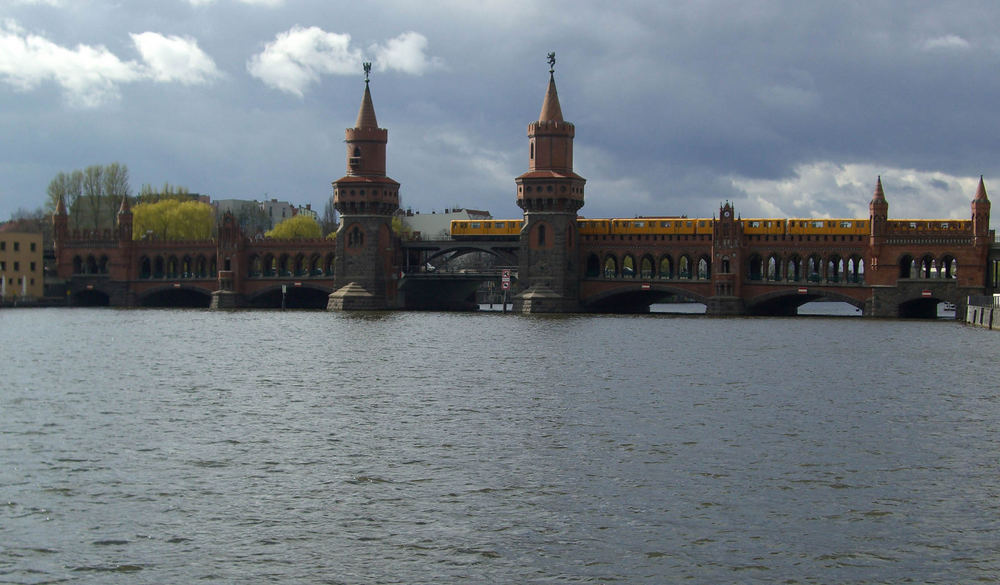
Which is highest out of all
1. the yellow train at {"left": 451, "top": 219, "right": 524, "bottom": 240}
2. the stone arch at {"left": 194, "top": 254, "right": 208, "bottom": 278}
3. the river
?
the yellow train at {"left": 451, "top": 219, "right": 524, "bottom": 240}

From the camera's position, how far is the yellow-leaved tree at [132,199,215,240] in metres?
155

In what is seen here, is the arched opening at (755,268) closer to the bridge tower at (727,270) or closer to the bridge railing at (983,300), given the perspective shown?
the bridge tower at (727,270)

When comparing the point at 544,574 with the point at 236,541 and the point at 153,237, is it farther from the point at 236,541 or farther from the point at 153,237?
the point at 153,237

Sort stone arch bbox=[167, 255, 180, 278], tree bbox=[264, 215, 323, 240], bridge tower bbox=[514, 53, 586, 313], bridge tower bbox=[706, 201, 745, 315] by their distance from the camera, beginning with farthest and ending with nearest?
tree bbox=[264, 215, 323, 240]
stone arch bbox=[167, 255, 180, 278]
bridge tower bbox=[514, 53, 586, 313]
bridge tower bbox=[706, 201, 745, 315]

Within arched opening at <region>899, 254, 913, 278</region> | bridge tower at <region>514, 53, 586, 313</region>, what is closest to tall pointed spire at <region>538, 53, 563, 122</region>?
bridge tower at <region>514, 53, 586, 313</region>

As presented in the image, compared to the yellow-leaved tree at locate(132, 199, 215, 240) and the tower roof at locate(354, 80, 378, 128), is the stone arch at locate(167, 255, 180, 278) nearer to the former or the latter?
the yellow-leaved tree at locate(132, 199, 215, 240)

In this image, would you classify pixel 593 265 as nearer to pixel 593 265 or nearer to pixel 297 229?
pixel 593 265

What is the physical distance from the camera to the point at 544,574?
807 inches

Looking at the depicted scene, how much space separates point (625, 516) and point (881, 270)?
274ft

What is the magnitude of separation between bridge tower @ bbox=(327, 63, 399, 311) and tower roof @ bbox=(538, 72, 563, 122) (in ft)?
63.3

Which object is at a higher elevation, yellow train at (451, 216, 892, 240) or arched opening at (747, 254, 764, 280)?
yellow train at (451, 216, 892, 240)

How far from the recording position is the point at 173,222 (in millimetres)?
155375

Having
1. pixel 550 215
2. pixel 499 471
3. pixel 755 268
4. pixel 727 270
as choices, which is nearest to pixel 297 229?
pixel 550 215

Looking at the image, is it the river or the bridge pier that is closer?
the river
